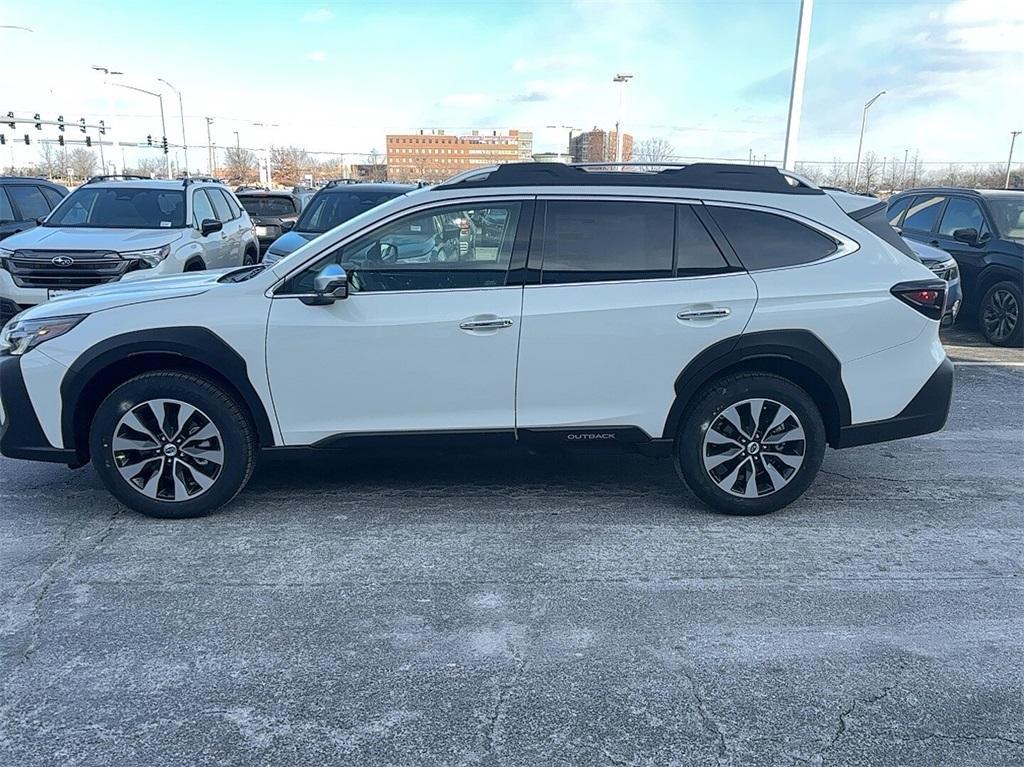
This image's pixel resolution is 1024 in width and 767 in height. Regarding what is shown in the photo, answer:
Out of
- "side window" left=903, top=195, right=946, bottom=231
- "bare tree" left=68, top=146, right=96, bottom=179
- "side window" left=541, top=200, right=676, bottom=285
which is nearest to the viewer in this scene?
"side window" left=541, top=200, right=676, bottom=285

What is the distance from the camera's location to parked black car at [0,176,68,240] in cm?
1180

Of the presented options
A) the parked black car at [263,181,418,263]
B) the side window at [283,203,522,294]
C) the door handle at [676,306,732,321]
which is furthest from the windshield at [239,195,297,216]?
the door handle at [676,306,732,321]

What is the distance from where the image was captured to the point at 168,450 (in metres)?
4.30

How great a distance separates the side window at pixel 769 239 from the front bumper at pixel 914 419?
97 cm

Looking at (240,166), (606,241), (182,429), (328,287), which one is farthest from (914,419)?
(240,166)

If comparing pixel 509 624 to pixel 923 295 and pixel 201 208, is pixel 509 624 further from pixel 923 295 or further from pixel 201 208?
pixel 201 208

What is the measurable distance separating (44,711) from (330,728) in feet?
3.42

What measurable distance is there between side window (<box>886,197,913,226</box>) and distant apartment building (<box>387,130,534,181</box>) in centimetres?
4928

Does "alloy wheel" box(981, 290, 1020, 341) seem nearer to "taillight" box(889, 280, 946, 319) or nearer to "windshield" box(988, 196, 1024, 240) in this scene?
"windshield" box(988, 196, 1024, 240)

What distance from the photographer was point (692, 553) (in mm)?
4070

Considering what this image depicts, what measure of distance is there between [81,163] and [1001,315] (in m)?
87.3

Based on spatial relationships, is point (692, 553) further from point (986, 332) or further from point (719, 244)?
point (986, 332)

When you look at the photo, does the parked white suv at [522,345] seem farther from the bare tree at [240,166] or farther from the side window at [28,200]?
the bare tree at [240,166]

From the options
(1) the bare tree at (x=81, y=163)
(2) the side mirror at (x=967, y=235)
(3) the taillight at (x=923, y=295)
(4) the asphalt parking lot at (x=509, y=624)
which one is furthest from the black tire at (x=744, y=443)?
(1) the bare tree at (x=81, y=163)
